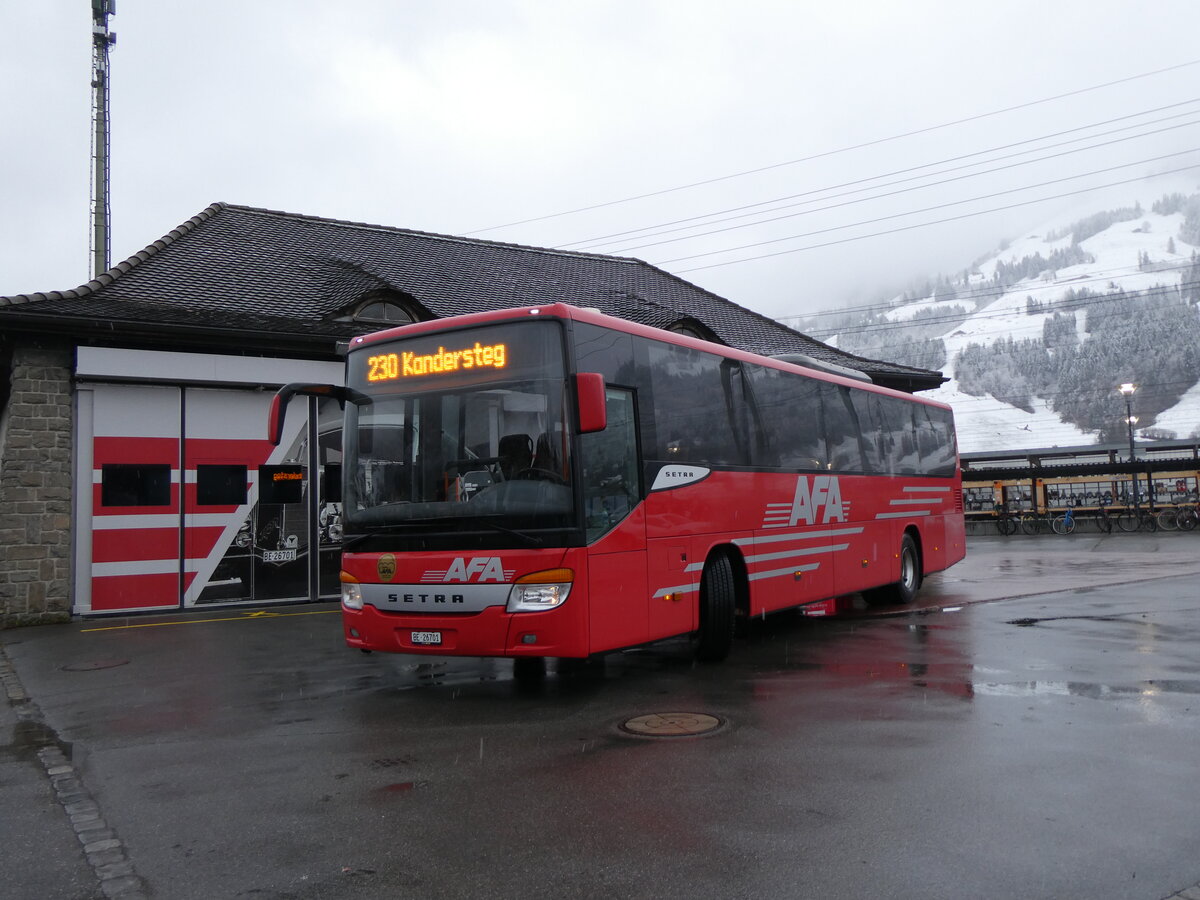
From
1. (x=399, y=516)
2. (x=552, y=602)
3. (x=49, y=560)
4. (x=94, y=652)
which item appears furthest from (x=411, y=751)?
(x=49, y=560)

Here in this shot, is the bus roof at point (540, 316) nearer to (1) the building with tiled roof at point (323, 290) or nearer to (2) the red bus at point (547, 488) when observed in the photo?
(2) the red bus at point (547, 488)

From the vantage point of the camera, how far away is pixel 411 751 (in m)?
6.22

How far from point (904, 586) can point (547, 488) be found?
333 inches

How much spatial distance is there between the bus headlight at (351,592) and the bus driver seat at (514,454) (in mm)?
1674

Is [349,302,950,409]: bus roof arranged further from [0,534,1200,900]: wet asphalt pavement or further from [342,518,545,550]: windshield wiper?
[0,534,1200,900]: wet asphalt pavement

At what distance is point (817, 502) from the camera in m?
11.4

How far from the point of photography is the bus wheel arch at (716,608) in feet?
29.7

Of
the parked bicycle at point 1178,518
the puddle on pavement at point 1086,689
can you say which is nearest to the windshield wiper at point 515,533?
the puddle on pavement at point 1086,689

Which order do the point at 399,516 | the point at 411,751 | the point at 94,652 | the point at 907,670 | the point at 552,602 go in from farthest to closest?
the point at 94,652 → the point at 907,670 → the point at 399,516 → the point at 552,602 → the point at 411,751

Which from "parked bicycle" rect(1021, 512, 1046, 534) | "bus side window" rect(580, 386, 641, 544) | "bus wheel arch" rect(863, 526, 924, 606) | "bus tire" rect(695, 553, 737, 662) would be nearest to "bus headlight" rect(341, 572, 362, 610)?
"bus side window" rect(580, 386, 641, 544)

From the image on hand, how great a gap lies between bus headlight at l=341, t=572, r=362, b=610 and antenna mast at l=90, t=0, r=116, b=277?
17143 mm

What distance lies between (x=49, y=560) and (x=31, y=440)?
1.74 m

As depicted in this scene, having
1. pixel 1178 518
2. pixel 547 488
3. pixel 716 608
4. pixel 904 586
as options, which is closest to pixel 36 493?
pixel 547 488

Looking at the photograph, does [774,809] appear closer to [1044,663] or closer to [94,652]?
[1044,663]
